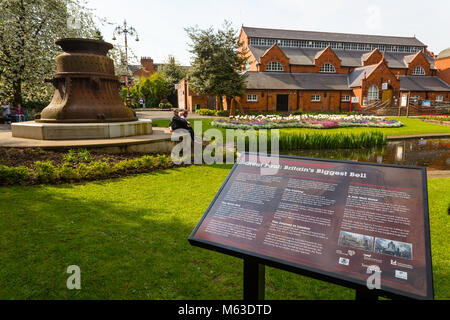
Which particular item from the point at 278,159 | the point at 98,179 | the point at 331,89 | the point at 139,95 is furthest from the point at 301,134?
the point at 139,95

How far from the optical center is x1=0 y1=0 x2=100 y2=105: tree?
17.9 m

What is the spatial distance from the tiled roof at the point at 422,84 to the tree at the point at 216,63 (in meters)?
24.7

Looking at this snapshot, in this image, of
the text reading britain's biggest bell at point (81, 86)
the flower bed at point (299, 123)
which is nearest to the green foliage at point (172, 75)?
the flower bed at point (299, 123)

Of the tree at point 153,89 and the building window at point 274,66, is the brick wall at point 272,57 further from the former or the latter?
the tree at point 153,89

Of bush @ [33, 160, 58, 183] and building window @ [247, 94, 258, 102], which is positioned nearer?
bush @ [33, 160, 58, 183]

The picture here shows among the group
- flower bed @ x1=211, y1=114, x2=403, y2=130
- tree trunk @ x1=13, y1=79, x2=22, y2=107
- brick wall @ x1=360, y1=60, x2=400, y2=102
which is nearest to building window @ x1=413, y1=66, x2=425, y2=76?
brick wall @ x1=360, y1=60, x2=400, y2=102

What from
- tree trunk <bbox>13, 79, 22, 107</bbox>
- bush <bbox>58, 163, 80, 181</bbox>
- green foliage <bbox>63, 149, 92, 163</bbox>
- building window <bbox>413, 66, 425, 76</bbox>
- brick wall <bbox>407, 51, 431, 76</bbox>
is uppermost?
brick wall <bbox>407, 51, 431, 76</bbox>

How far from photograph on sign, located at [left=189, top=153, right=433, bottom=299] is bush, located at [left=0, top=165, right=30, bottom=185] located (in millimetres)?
6091

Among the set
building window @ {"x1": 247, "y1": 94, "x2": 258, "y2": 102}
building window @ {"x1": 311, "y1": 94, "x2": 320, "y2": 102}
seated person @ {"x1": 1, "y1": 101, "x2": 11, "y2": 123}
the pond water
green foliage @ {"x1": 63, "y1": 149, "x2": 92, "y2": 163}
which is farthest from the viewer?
building window @ {"x1": 311, "y1": 94, "x2": 320, "y2": 102}

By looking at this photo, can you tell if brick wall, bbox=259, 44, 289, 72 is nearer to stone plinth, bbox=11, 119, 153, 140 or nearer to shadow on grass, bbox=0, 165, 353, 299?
stone plinth, bbox=11, 119, 153, 140

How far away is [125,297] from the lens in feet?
10.5
